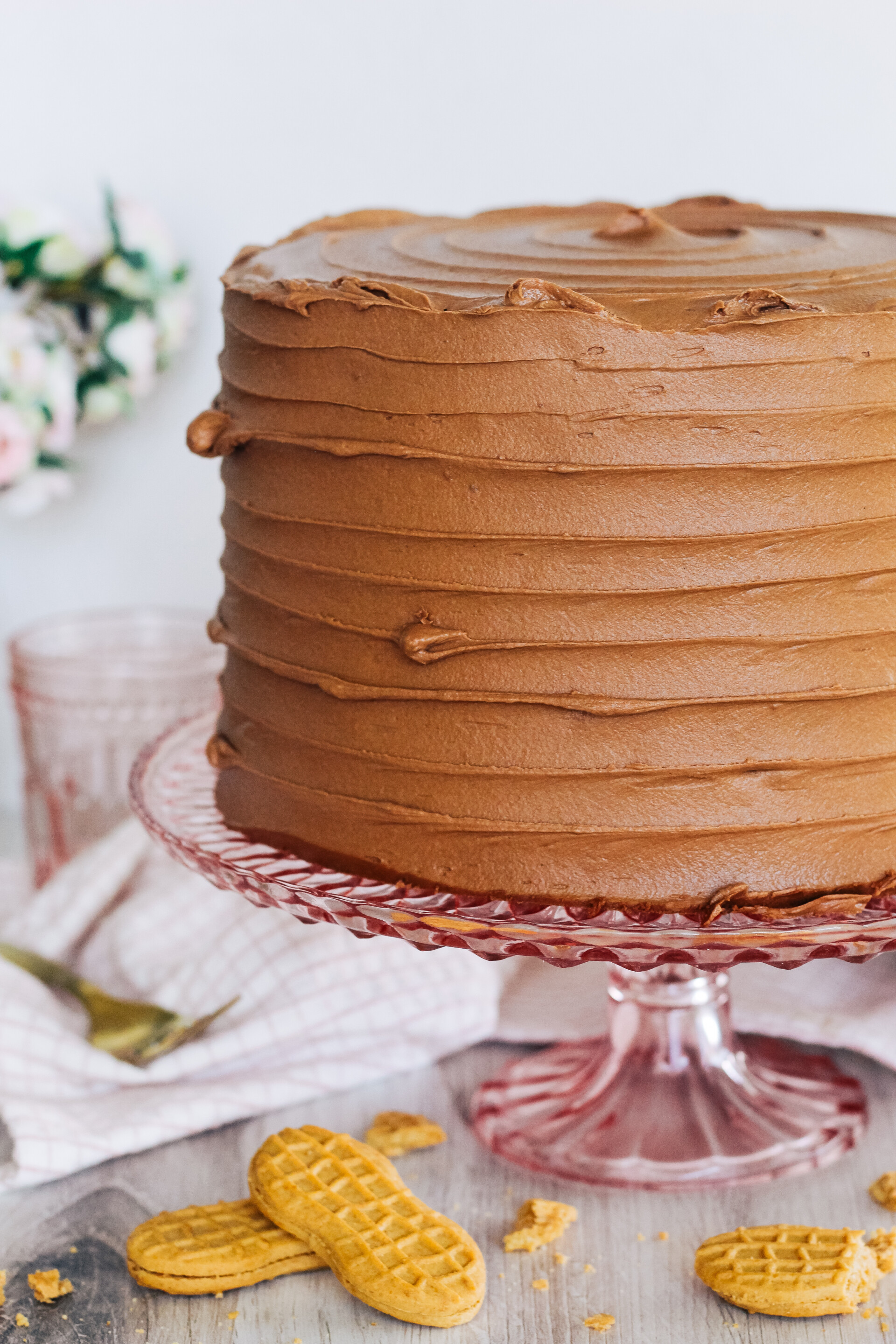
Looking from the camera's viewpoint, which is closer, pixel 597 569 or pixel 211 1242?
pixel 597 569

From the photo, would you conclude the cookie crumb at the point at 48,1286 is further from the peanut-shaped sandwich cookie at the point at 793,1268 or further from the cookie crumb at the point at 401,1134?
the peanut-shaped sandwich cookie at the point at 793,1268

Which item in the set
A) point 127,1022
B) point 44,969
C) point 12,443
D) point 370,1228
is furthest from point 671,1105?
point 12,443

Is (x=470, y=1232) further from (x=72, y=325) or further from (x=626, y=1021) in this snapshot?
(x=72, y=325)

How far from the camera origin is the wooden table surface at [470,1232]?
1021mm

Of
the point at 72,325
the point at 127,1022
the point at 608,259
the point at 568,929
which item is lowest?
the point at 127,1022

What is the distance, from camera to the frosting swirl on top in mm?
953

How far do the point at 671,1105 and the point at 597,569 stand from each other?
1.79ft

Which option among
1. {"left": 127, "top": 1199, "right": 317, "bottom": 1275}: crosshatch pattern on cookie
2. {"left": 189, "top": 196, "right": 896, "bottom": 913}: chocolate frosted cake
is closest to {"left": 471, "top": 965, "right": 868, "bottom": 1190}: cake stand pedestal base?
{"left": 127, "top": 1199, "right": 317, "bottom": 1275}: crosshatch pattern on cookie

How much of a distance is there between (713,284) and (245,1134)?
2.50 feet

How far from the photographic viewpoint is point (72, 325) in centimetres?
182

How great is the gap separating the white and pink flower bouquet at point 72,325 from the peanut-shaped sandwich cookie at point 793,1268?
114 centimetres

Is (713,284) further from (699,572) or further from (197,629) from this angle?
(197,629)

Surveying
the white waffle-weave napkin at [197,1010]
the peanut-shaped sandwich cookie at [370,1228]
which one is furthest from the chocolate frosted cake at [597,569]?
the white waffle-weave napkin at [197,1010]

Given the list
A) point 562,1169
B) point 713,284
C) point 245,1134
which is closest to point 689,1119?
point 562,1169
